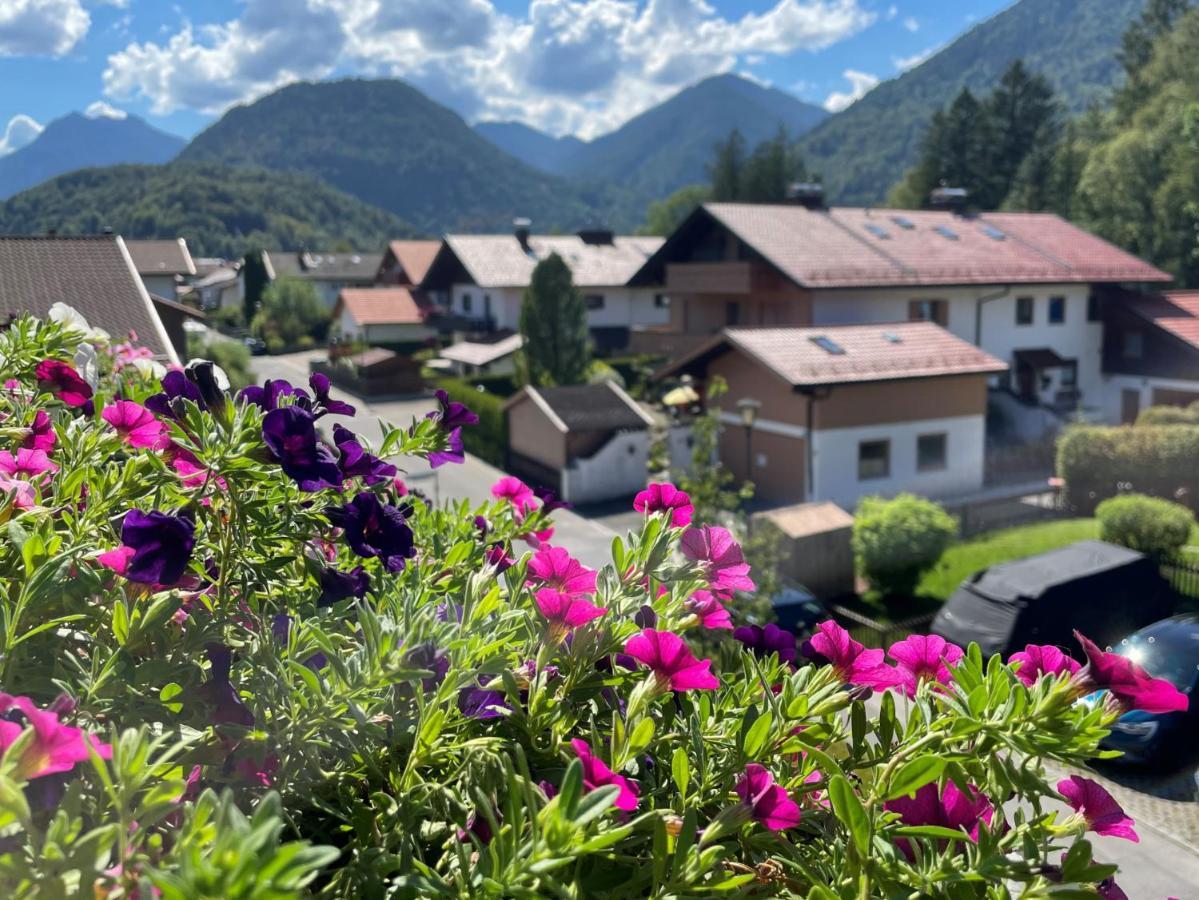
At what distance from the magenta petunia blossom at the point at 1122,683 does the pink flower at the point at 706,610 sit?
0.79m

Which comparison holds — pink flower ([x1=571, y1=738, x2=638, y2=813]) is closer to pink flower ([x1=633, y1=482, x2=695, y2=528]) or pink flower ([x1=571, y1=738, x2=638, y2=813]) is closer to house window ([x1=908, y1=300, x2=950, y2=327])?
pink flower ([x1=633, y1=482, x2=695, y2=528])

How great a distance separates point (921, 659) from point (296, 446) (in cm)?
139

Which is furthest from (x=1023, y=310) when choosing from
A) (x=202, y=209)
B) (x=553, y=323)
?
(x=202, y=209)

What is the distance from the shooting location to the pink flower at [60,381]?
2893mm

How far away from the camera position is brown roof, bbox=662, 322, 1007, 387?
2173cm

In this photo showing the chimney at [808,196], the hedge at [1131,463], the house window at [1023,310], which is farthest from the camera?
the chimney at [808,196]

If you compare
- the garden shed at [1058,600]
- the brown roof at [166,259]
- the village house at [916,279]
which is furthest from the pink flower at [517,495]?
the village house at [916,279]

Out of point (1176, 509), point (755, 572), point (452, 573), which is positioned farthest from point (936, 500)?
point (452, 573)

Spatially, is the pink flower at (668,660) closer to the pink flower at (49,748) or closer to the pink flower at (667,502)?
the pink flower at (667,502)

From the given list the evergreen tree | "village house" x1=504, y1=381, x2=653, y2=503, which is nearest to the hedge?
"village house" x1=504, y1=381, x2=653, y2=503

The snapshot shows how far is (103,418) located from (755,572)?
11.7m

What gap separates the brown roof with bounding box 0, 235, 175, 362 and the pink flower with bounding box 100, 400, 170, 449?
5184 mm

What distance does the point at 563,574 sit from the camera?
6.81ft

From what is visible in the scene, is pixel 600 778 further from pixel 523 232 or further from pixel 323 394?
pixel 523 232
